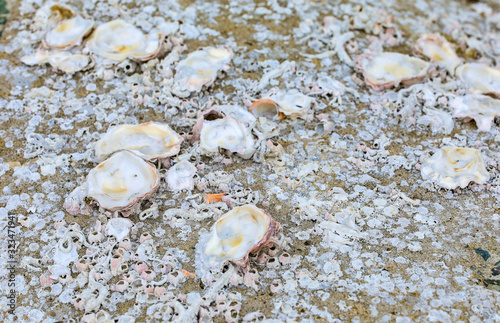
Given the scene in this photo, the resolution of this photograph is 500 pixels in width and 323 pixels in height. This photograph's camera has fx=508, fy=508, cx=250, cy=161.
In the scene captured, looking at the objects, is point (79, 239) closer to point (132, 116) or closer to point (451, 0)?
point (132, 116)

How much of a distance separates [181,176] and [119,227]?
0.40 meters

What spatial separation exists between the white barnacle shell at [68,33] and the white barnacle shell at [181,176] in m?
1.18

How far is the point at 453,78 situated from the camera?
316cm

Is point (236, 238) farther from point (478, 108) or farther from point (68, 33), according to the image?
point (68, 33)

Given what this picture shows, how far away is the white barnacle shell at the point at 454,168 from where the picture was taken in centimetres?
252

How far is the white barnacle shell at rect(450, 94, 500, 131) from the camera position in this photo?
9.39 ft

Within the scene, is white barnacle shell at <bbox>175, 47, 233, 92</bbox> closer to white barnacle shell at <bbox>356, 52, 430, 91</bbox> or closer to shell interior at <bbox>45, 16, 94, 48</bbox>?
shell interior at <bbox>45, 16, 94, 48</bbox>

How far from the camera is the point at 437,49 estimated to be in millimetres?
3346

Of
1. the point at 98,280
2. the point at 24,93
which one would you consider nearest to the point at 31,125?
the point at 24,93

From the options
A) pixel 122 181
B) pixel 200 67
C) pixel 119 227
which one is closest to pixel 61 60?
pixel 200 67

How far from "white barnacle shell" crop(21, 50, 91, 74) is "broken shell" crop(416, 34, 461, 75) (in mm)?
2138

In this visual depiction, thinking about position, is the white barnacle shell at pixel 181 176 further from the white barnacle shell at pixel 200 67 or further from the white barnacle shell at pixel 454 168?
the white barnacle shell at pixel 454 168

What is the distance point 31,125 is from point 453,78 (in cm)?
252

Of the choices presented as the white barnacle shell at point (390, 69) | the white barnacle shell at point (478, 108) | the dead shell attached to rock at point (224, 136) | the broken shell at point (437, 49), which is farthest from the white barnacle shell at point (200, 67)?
the white barnacle shell at point (478, 108)
